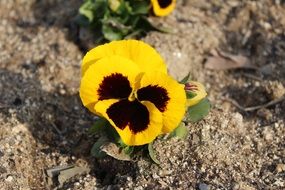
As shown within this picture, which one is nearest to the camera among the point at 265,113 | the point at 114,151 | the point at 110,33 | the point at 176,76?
the point at 114,151

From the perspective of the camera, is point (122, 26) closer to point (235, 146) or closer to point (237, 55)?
point (237, 55)

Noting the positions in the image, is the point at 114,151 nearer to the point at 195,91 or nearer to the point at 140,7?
the point at 195,91

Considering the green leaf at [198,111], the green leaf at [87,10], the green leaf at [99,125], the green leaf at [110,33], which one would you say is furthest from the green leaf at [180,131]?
the green leaf at [87,10]

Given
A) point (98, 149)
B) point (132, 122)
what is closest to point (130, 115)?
point (132, 122)

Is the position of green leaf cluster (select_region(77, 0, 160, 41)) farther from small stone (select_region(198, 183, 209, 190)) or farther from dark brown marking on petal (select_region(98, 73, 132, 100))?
small stone (select_region(198, 183, 209, 190))

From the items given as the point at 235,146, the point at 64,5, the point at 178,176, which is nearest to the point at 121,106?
the point at 178,176

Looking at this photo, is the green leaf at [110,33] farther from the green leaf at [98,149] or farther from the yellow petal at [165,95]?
the yellow petal at [165,95]

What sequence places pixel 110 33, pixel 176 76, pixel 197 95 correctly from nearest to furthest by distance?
pixel 197 95, pixel 176 76, pixel 110 33
